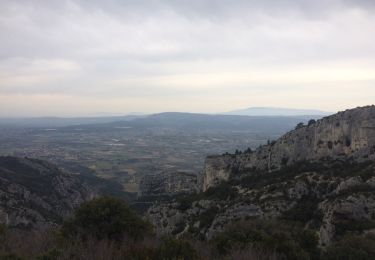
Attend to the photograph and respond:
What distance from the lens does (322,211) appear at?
137ft

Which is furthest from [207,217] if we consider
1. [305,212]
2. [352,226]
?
[352,226]

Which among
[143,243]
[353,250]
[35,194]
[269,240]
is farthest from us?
[35,194]

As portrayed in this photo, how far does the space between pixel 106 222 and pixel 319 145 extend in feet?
131

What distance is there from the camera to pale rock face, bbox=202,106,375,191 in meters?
60.3

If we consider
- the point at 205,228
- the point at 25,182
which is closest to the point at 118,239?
the point at 205,228

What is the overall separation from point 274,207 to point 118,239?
1942cm

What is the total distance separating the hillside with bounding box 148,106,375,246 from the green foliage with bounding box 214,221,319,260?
267 cm

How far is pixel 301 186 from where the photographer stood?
49.6 meters

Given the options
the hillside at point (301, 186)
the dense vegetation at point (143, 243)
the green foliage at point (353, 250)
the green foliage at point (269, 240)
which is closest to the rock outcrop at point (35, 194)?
the hillside at point (301, 186)

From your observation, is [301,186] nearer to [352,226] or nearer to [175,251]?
[352,226]

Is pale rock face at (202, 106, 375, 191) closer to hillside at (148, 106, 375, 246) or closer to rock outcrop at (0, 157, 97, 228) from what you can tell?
hillside at (148, 106, 375, 246)

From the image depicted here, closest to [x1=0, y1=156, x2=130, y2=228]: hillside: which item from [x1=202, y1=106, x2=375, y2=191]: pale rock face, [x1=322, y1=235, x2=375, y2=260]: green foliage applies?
[x1=202, y1=106, x2=375, y2=191]: pale rock face

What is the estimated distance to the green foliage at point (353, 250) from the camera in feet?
88.9

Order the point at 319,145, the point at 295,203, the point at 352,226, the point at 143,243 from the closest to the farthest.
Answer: the point at 143,243
the point at 352,226
the point at 295,203
the point at 319,145
